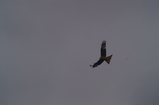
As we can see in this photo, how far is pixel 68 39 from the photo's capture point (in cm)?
202

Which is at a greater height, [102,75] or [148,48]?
[148,48]

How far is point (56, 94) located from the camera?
212 cm

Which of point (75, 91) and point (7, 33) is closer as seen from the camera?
point (7, 33)

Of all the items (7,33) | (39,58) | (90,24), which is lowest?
(39,58)

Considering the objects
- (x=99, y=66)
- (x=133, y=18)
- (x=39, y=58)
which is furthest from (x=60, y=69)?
(x=133, y=18)

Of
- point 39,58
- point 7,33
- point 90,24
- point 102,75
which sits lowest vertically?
point 102,75

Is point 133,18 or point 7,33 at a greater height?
point 133,18

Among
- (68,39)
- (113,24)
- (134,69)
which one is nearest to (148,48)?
(134,69)

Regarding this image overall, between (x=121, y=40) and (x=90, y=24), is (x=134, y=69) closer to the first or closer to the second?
(x=121, y=40)

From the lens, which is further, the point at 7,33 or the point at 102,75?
the point at 102,75

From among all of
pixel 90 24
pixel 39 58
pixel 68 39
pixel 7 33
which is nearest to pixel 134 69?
pixel 90 24

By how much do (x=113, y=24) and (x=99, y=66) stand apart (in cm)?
63

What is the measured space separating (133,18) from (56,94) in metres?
1.58

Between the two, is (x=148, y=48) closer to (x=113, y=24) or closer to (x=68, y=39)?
(x=113, y=24)
